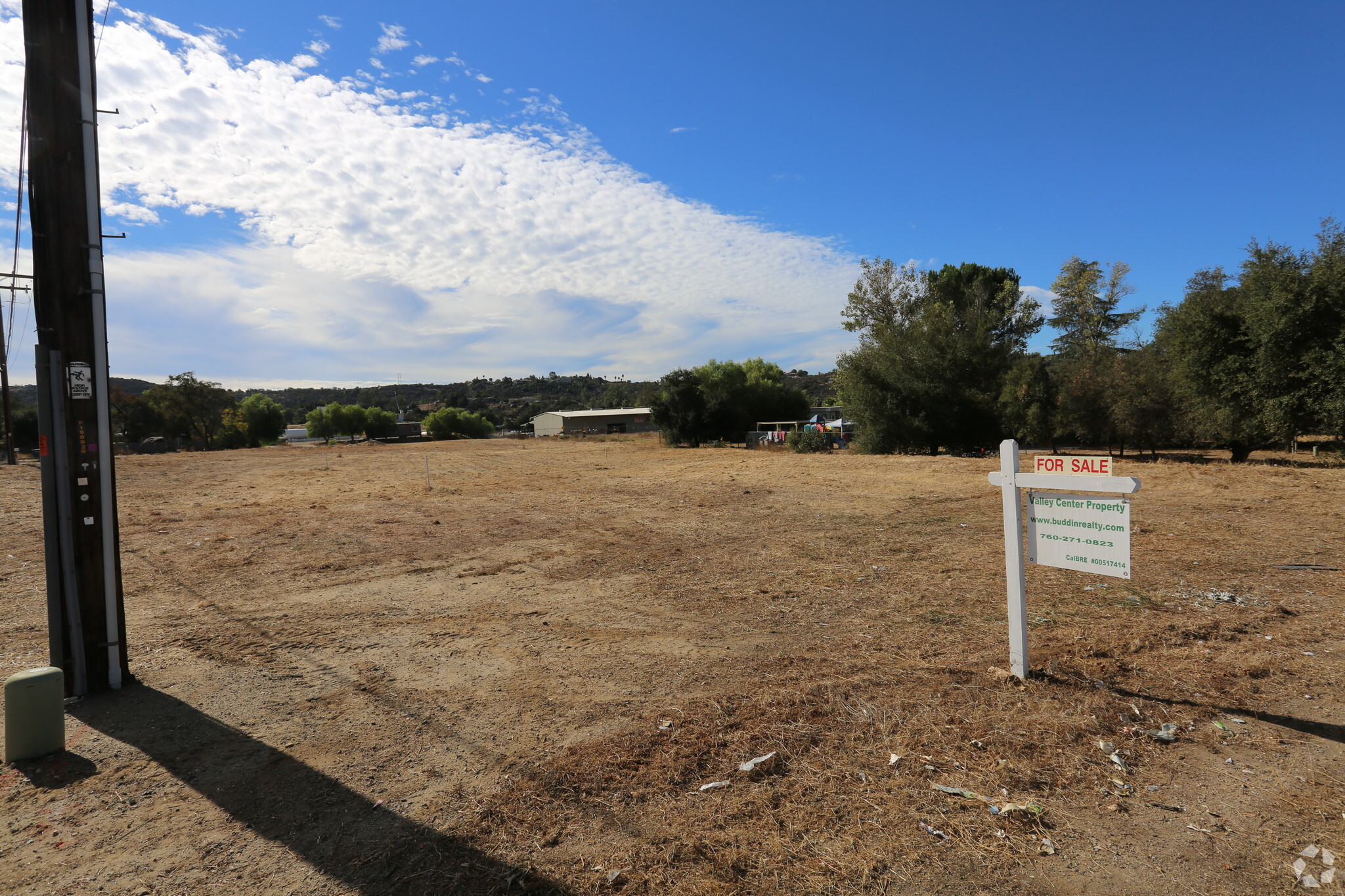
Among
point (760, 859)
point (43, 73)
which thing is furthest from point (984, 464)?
point (43, 73)

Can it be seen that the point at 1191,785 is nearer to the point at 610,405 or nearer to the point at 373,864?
the point at 373,864

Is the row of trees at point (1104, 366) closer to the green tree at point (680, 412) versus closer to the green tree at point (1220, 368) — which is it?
the green tree at point (1220, 368)

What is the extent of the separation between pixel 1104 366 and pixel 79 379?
36.1 metres

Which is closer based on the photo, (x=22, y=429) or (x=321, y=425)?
(x=22, y=429)

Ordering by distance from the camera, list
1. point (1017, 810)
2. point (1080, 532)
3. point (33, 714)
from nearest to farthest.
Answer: point (1017, 810) → point (33, 714) → point (1080, 532)

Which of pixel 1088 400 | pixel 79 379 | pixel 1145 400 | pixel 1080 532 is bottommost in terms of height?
pixel 1080 532

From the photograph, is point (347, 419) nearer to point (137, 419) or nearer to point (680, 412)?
point (137, 419)

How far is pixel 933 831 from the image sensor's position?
3.16m

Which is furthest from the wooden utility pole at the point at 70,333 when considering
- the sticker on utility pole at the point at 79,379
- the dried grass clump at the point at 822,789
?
the dried grass clump at the point at 822,789

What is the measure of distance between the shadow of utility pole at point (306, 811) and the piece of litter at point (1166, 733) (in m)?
3.80

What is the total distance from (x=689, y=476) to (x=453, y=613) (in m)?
17.2

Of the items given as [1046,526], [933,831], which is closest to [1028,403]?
[1046,526]

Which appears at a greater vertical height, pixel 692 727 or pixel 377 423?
pixel 377 423

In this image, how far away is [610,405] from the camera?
137750 millimetres
